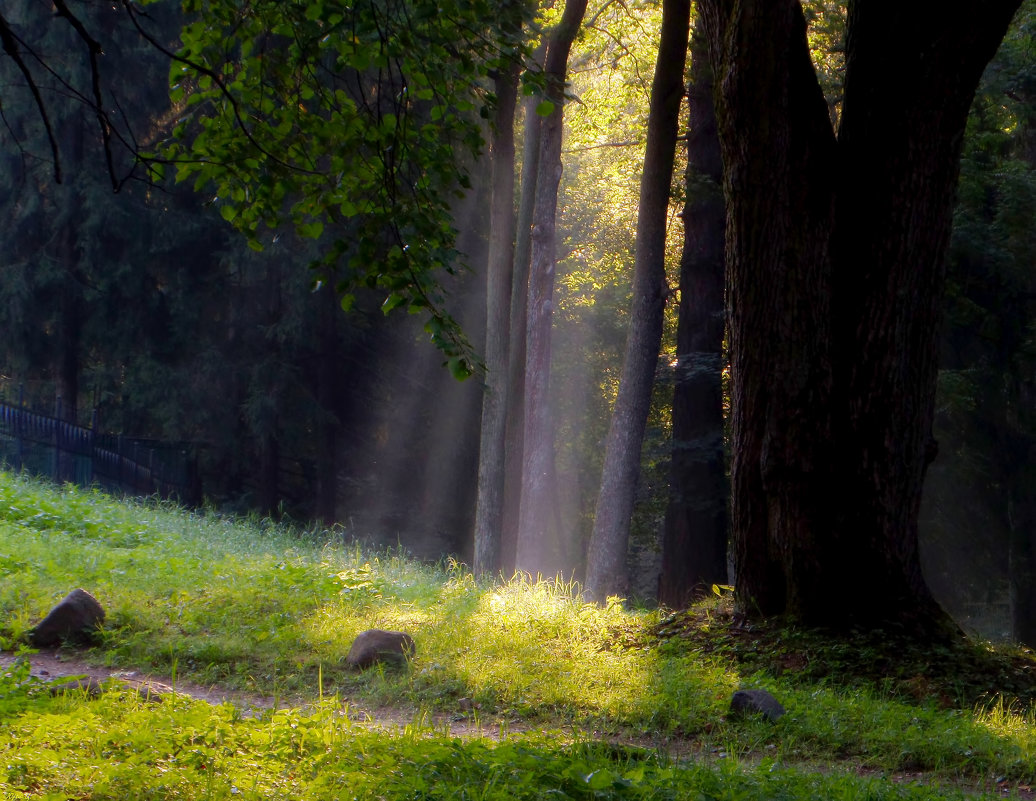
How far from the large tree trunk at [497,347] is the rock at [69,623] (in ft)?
23.2

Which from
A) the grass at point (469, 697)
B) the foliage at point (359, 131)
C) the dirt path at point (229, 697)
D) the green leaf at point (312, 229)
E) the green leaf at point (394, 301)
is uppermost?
the foliage at point (359, 131)

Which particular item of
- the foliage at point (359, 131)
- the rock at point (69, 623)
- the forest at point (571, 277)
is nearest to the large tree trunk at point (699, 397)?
the forest at point (571, 277)

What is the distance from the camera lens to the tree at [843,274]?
6.26 m

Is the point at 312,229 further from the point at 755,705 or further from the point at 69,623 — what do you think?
the point at 69,623

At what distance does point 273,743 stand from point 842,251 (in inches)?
189

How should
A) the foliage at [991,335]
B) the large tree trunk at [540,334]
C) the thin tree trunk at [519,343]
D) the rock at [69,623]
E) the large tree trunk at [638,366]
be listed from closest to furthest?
1. the rock at [69,623]
2. the large tree trunk at [638,366]
3. the large tree trunk at [540,334]
4. the thin tree trunk at [519,343]
5. the foliage at [991,335]

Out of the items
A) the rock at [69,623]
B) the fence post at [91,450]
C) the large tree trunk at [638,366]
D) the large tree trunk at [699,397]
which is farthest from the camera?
the fence post at [91,450]

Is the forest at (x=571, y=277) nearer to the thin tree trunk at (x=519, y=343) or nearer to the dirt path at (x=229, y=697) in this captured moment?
the thin tree trunk at (x=519, y=343)

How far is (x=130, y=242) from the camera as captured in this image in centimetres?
1947

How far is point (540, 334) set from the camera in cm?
1376

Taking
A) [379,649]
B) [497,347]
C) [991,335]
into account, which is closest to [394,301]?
[379,649]

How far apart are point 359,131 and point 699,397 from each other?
1148 centimetres

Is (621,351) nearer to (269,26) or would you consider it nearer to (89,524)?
(89,524)

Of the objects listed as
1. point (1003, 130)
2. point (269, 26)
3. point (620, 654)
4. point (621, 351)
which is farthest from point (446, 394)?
point (269, 26)
